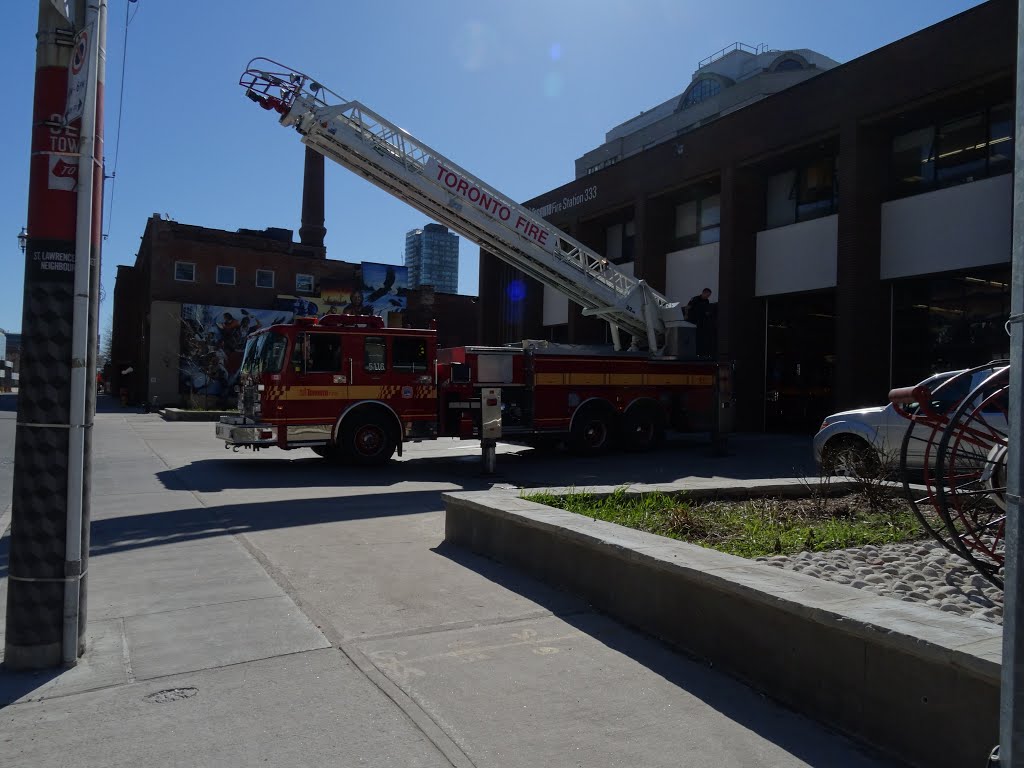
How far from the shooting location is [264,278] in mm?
51594

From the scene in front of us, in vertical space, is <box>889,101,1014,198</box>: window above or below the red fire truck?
above

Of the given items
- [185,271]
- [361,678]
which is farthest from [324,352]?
[185,271]

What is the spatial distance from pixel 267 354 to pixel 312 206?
44.8 m

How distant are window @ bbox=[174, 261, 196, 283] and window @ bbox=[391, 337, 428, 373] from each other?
38079mm

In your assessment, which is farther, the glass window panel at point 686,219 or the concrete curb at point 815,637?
the glass window panel at point 686,219

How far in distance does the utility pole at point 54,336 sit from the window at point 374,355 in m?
10.3

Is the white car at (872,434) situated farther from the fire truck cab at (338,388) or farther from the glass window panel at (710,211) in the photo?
the glass window panel at (710,211)

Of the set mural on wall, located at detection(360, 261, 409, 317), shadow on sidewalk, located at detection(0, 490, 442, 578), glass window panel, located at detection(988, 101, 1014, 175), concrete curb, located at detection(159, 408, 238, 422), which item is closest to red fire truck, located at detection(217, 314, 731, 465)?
shadow on sidewalk, located at detection(0, 490, 442, 578)

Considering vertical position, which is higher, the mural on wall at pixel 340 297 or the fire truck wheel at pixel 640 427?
the mural on wall at pixel 340 297

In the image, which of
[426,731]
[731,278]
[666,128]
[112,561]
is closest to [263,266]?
[666,128]

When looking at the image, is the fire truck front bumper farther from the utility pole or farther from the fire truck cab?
→ the utility pole

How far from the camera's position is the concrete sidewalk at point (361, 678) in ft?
10.8

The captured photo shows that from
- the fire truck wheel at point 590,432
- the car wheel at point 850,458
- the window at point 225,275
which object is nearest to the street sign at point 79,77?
the car wheel at point 850,458

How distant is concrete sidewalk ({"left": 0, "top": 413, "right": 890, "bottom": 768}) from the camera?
3.28m
